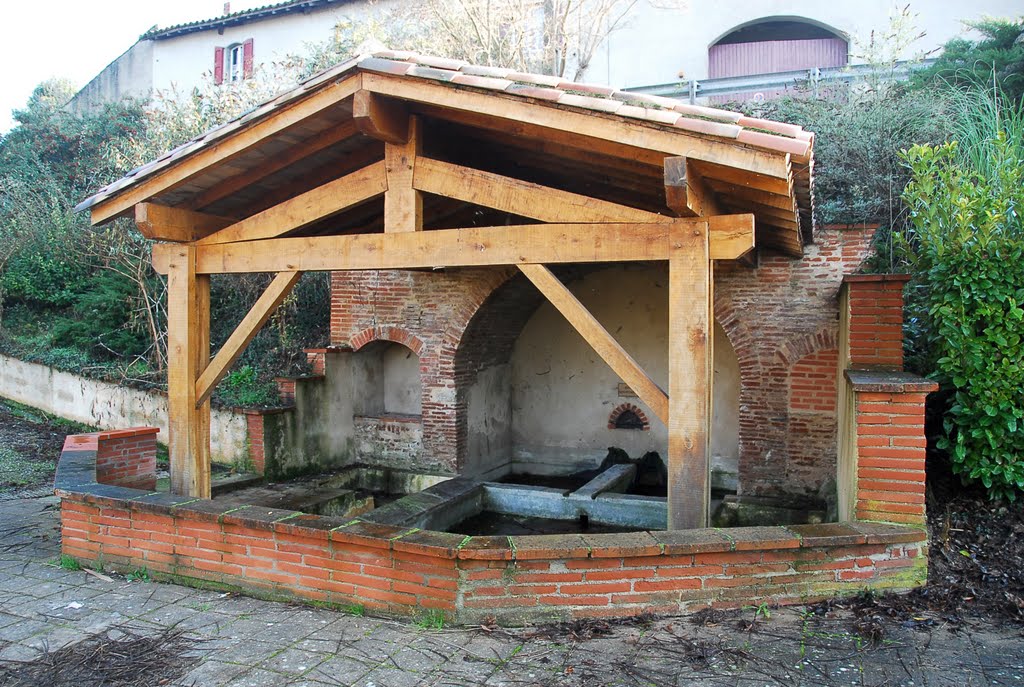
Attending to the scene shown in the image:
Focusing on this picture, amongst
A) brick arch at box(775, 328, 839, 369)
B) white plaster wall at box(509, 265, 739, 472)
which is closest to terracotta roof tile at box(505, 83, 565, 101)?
brick arch at box(775, 328, 839, 369)

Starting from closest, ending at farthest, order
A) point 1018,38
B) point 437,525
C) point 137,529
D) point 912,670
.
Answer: point 912,670 → point 137,529 → point 437,525 → point 1018,38

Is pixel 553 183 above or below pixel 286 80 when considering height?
below

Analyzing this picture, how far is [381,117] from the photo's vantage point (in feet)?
16.1

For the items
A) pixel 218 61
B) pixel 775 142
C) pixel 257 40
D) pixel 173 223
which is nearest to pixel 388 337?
pixel 173 223

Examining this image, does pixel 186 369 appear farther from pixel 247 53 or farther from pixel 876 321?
pixel 247 53

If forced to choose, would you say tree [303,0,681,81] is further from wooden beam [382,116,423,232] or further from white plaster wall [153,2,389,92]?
wooden beam [382,116,423,232]

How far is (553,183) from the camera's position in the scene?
20.6ft

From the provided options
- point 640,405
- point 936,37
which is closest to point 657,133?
point 640,405

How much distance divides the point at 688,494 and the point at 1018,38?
1130 cm

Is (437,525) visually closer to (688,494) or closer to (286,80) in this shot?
(688,494)

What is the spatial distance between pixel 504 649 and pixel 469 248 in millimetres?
2570

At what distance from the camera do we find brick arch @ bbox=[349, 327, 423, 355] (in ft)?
29.0

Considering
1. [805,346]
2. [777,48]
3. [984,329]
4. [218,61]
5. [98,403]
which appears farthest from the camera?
[218,61]

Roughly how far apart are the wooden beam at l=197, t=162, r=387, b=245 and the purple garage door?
11.5m
